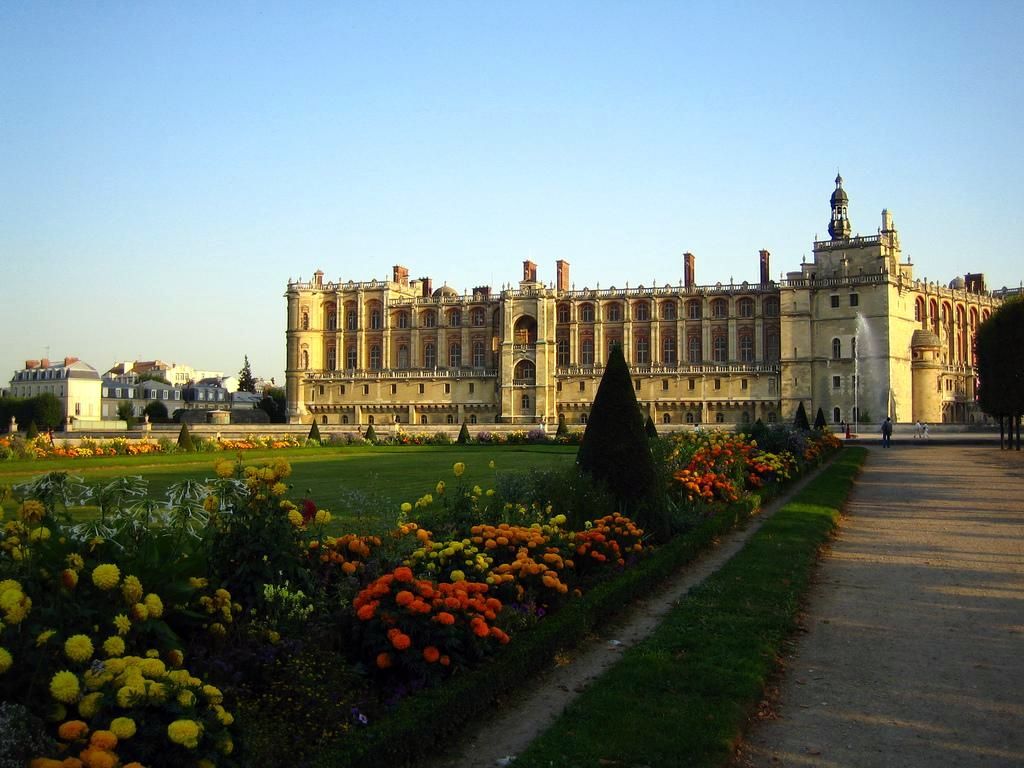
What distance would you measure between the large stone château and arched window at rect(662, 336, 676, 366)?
0.31 ft

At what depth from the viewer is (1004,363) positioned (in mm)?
34062

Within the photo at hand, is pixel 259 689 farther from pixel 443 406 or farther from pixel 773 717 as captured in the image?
pixel 443 406

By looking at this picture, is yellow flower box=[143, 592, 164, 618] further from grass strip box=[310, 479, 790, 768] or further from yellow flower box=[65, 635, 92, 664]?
grass strip box=[310, 479, 790, 768]

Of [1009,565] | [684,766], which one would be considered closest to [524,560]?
[684,766]

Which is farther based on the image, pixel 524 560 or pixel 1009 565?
pixel 1009 565

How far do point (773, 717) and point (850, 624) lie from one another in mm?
2723

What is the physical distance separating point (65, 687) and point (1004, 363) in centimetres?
3627

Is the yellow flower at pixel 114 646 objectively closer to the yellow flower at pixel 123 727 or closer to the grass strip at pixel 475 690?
the yellow flower at pixel 123 727

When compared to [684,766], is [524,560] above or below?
above

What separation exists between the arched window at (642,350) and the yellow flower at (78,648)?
202 feet

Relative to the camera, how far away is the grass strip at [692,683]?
16.7 ft

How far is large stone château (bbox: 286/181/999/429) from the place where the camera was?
2323 inches

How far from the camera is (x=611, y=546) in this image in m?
9.23

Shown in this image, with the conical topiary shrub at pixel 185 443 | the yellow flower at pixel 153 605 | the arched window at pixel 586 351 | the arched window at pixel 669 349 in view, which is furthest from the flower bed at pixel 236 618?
the arched window at pixel 586 351
